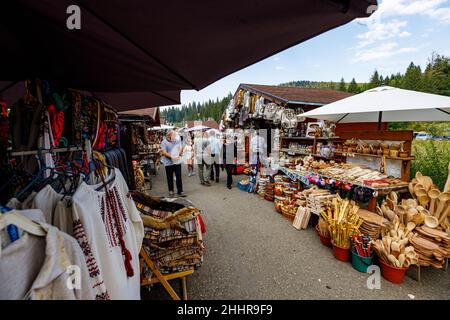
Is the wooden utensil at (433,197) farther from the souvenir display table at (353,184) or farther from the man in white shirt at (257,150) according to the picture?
the man in white shirt at (257,150)

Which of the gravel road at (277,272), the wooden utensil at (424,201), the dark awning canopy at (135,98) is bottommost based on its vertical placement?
the gravel road at (277,272)

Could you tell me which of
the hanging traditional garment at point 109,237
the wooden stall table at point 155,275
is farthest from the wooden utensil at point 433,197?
the hanging traditional garment at point 109,237

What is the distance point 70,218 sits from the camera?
103 cm

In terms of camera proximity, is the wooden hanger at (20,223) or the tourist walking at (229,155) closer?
the wooden hanger at (20,223)

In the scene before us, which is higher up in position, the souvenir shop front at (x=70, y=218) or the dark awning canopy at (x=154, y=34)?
the dark awning canopy at (x=154, y=34)

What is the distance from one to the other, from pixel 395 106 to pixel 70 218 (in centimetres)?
404

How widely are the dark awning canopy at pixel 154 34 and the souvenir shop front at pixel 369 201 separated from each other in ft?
8.82

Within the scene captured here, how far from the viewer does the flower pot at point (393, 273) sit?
2.42m

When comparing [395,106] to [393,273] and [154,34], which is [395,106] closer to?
[393,273]

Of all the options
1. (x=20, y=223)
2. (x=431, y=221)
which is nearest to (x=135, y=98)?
(x=20, y=223)

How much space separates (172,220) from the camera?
1.96m

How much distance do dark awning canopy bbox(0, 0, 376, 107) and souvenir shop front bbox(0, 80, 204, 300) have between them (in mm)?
320

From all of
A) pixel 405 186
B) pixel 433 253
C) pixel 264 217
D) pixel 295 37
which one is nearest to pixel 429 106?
pixel 405 186

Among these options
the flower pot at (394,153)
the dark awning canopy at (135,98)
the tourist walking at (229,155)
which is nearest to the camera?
the dark awning canopy at (135,98)
